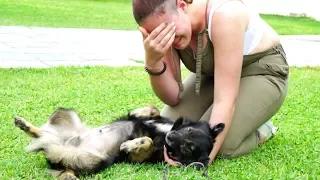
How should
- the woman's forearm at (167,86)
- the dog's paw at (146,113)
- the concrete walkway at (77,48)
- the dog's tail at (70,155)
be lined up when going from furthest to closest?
the concrete walkway at (77,48) < the dog's paw at (146,113) < the woman's forearm at (167,86) < the dog's tail at (70,155)

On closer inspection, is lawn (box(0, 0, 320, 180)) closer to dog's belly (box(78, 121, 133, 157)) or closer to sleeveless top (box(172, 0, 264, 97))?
dog's belly (box(78, 121, 133, 157))

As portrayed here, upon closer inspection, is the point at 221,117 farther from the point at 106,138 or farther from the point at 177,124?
the point at 106,138

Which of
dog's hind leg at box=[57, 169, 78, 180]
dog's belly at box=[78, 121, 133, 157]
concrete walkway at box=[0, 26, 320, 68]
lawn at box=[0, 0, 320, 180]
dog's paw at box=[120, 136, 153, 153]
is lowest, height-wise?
concrete walkway at box=[0, 26, 320, 68]

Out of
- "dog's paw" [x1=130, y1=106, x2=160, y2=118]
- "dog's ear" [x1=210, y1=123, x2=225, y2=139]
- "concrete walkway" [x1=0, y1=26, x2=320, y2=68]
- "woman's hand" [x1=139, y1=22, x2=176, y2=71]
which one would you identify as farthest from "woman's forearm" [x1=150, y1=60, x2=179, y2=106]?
"concrete walkway" [x1=0, y1=26, x2=320, y2=68]

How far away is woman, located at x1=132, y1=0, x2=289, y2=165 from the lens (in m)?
3.30

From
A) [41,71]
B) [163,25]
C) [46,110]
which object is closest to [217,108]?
[163,25]

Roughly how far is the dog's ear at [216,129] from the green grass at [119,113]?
236 mm

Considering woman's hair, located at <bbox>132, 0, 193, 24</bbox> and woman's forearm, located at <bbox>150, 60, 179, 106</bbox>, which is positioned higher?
woman's hair, located at <bbox>132, 0, 193, 24</bbox>

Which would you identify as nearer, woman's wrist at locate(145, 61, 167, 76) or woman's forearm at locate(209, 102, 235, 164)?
woman's forearm at locate(209, 102, 235, 164)

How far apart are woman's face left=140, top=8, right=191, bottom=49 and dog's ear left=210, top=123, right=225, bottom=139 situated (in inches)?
22.9

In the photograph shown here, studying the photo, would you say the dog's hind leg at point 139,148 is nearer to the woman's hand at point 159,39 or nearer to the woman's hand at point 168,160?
the woman's hand at point 168,160

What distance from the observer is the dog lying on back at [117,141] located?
333 centimetres

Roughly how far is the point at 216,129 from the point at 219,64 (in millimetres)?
440

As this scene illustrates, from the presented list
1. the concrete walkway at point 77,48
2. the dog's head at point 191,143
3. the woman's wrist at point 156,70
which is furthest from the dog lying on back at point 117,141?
the concrete walkway at point 77,48
